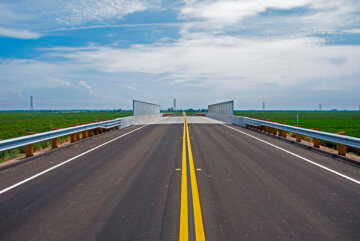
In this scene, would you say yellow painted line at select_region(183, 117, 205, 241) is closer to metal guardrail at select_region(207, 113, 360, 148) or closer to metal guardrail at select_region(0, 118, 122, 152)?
metal guardrail at select_region(207, 113, 360, 148)

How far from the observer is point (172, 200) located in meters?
5.79

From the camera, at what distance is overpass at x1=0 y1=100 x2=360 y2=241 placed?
442 cm

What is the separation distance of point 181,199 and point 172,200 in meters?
0.18

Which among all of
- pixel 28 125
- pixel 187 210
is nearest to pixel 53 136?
pixel 187 210

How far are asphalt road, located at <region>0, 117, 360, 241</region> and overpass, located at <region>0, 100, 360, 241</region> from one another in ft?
0.05

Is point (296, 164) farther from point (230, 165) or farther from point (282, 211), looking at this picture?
point (282, 211)

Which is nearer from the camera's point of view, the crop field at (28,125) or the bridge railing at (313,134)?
the bridge railing at (313,134)

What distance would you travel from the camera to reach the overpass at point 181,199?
14.5ft

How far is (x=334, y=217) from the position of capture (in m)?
4.99

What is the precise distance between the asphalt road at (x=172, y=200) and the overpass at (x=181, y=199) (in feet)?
0.05

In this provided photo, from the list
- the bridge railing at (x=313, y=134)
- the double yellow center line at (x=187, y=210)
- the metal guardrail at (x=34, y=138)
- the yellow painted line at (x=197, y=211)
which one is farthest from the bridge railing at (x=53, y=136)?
the bridge railing at (x=313, y=134)

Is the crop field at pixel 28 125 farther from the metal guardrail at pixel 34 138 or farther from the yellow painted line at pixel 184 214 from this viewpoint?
the yellow painted line at pixel 184 214

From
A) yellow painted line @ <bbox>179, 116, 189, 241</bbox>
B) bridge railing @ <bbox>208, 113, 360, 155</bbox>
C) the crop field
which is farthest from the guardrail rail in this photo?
bridge railing @ <bbox>208, 113, 360, 155</bbox>

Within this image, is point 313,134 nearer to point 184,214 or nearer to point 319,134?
point 319,134
